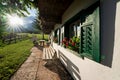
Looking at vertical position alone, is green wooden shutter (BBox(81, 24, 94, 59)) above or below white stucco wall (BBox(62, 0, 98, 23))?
below

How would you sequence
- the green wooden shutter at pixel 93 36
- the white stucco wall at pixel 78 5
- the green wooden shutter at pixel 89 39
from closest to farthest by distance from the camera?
1. the green wooden shutter at pixel 93 36
2. the green wooden shutter at pixel 89 39
3. the white stucco wall at pixel 78 5

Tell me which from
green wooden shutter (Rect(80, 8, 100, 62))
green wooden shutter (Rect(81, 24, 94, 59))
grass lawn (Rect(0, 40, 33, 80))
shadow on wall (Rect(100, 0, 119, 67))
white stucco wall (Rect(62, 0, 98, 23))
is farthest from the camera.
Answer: grass lawn (Rect(0, 40, 33, 80))

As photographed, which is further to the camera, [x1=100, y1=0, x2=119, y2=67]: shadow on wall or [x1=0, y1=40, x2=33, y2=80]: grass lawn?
[x1=0, y1=40, x2=33, y2=80]: grass lawn

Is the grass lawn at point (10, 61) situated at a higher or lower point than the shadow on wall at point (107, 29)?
lower

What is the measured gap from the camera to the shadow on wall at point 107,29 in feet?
6.96

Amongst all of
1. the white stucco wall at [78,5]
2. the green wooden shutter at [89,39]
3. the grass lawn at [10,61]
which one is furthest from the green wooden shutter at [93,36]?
the grass lawn at [10,61]

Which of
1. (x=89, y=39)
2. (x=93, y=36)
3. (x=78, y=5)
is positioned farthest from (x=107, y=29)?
(x=78, y=5)

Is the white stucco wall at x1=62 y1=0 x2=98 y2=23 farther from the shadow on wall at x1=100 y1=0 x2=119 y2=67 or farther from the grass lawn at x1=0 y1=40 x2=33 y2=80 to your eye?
the grass lawn at x1=0 y1=40 x2=33 y2=80

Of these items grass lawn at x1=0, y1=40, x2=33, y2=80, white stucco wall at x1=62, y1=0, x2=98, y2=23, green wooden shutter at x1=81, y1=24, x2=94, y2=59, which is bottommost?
grass lawn at x1=0, y1=40, x2=33, y2=80

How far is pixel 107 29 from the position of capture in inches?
89.4

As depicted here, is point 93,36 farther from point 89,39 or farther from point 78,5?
point 78,5

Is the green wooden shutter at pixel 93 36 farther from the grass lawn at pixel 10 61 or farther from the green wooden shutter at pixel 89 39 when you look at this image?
the grass lawn at pixel 10 61

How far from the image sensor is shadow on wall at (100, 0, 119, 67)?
212 centimetres

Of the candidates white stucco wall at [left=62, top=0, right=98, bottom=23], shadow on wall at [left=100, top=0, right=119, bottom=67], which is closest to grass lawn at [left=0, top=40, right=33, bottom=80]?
white stucco wall at [left=62, top=0, right=98, bottom=23]
